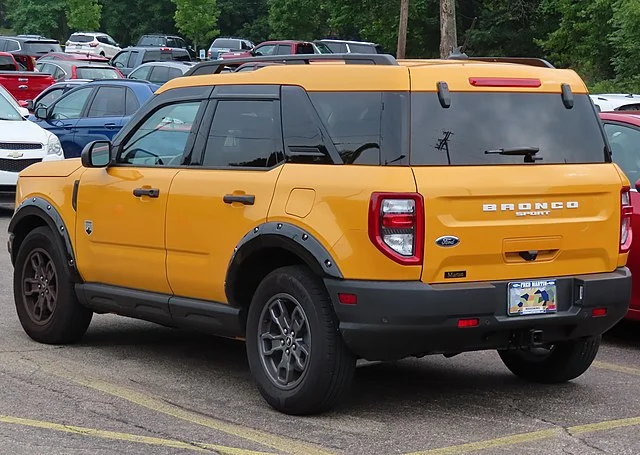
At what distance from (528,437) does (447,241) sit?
107 centimetres

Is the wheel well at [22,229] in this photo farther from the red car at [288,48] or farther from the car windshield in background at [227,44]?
the car windshield in background at [227,44]

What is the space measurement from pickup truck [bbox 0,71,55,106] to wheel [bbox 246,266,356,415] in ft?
79.7

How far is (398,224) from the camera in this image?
620cm

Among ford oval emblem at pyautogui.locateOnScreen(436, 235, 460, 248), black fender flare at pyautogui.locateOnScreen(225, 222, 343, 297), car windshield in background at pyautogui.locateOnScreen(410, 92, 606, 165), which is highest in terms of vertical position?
car windshield in background at pyautogui.locateOnScreen(410, 92, 606, 165)

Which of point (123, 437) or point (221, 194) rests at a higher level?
point (221, 194)

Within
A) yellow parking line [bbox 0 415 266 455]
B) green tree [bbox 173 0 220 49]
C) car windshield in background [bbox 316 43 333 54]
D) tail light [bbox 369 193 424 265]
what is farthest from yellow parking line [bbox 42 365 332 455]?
green tree [bbox 173 0 220 49]

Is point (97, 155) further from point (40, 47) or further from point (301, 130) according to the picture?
point (40, 47)

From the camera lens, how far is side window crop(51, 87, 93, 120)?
66.8ft

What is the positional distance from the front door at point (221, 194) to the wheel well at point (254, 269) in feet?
0.32

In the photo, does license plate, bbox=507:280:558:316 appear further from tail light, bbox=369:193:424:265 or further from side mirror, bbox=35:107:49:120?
side mirror, bbox=35:107:49:120

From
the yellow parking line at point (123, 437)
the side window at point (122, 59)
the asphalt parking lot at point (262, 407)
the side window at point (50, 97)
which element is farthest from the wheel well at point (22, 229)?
the side window at point (122, 59)

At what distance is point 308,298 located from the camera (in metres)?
6.51

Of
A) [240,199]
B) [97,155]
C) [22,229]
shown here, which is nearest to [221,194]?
[240,199]

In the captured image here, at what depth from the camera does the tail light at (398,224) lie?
6.18 meters
